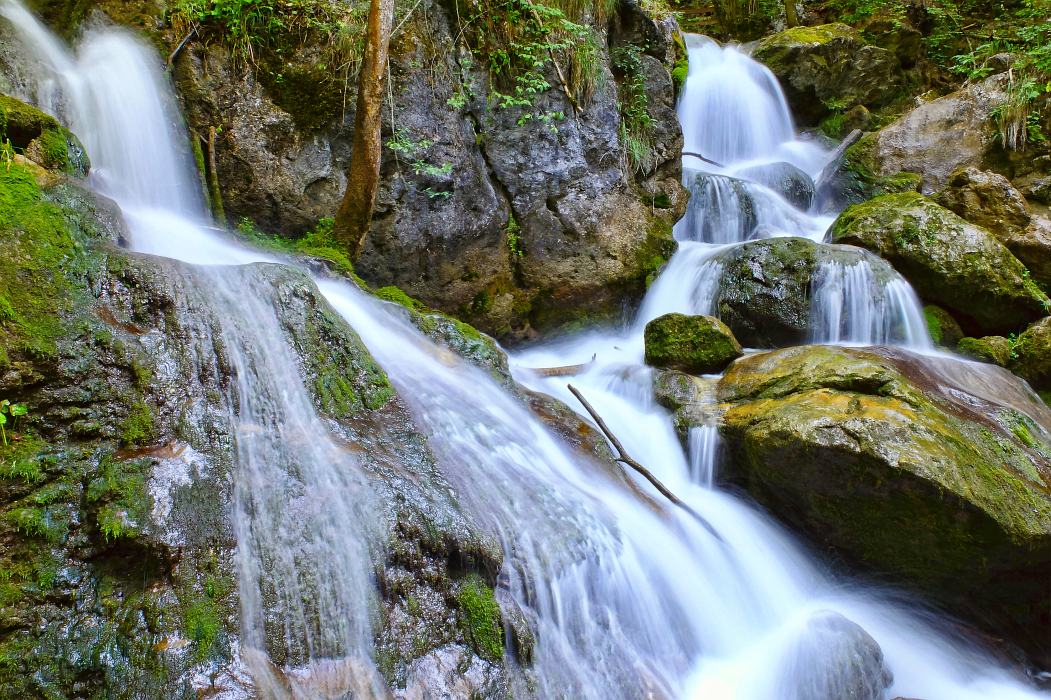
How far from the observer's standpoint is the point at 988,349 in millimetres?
6391

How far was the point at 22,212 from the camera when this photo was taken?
277cm

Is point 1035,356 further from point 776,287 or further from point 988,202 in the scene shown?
point 988,202

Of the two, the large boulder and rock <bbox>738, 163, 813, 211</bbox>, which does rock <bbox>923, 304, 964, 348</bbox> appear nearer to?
the large boulder

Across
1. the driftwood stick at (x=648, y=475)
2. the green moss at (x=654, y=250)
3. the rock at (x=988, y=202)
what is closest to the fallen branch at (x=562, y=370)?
the driftwood stick at (x=648, y=475)

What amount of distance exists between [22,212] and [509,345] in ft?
16.7

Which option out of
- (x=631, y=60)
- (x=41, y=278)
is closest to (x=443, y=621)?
(x=41, y=278)

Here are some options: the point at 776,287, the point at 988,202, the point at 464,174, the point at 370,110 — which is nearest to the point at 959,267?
the point at 988,202

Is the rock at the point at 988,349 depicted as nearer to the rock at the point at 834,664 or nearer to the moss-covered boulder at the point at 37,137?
the rock at the point at 834,664

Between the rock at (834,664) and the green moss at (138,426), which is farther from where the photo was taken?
the rock at (834,664)

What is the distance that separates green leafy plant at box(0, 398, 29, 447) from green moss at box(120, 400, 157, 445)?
32cm

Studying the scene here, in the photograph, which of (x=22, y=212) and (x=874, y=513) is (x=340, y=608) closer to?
(x=22, y=212)

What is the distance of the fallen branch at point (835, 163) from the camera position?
10664 mm

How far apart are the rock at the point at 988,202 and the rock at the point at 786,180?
2.41 meters

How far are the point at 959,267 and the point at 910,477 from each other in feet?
14.0
